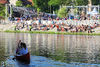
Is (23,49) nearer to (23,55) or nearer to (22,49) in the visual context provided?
(22,49)

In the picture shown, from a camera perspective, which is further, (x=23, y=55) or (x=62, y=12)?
(x=62, y=12)

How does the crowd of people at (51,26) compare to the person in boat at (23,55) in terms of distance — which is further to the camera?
the crowd of people at (51,26)

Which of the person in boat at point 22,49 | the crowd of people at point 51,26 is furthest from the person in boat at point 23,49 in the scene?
the crowd of people at point 51,26

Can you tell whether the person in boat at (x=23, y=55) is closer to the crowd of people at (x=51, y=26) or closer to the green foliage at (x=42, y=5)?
the crowd of people at (x=51, y=26)

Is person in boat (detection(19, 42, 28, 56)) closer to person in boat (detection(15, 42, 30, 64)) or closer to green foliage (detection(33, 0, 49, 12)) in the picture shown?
person in boat (detection(15, 42, 30, 64))

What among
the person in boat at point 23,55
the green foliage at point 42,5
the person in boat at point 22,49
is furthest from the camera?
the green foliage at point 42,5

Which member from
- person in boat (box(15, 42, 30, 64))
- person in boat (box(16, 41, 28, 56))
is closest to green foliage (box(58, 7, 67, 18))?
person in boat (box(16, 41, 28, 56))

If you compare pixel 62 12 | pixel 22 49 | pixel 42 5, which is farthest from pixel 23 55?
pixel 42 5

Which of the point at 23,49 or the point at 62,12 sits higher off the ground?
the point at 62,12

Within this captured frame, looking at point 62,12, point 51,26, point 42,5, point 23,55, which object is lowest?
point 51,26

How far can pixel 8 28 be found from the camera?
111m

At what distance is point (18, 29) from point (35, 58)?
67666 mm

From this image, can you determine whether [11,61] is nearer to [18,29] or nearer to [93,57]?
[93,57]

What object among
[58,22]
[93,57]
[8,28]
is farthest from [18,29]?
[93,57]
